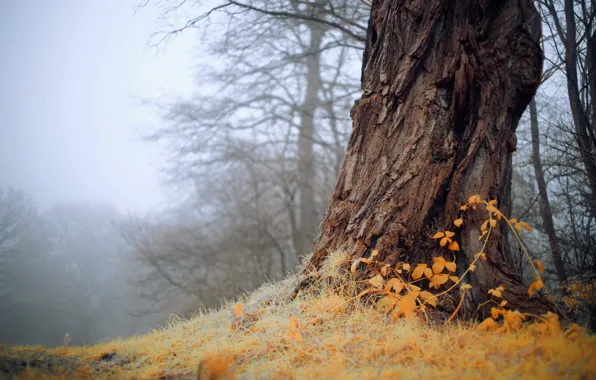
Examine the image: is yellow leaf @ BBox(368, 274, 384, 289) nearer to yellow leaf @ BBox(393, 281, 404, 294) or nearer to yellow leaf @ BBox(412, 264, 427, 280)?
yellow leaf @ BBox(393, 281, 404, 294)

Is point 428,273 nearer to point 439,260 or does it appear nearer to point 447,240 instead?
point 439,260

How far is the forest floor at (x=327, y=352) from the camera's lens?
1442 mm

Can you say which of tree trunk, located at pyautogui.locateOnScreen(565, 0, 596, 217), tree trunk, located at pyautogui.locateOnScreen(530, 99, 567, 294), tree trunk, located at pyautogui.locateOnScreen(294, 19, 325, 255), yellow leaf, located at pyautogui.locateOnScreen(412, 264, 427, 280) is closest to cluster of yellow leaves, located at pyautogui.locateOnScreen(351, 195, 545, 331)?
yellow leaf, located at pyautogui.locateOnScreen(412, 264, 427, 280)

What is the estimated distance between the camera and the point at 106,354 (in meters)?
2.29

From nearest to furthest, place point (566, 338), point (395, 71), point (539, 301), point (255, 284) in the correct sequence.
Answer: point (566, 338) < point (539, 301) < point (395, 71) < point (255, 284)

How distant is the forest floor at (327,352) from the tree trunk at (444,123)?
49 centimetres

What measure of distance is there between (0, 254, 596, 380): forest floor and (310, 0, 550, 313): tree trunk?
49 cm

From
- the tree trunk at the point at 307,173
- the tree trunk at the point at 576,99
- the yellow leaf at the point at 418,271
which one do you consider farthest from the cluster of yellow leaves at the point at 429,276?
the tree trunk at the point at 307,173

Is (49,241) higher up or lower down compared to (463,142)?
lower down

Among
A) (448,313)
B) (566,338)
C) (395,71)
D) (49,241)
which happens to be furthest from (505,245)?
(49,241)

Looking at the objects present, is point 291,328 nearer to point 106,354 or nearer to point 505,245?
point 106,354

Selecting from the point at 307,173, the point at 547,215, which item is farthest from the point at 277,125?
the point at 547,215

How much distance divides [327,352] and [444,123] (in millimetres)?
1714

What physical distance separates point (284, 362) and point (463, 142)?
184 cm
